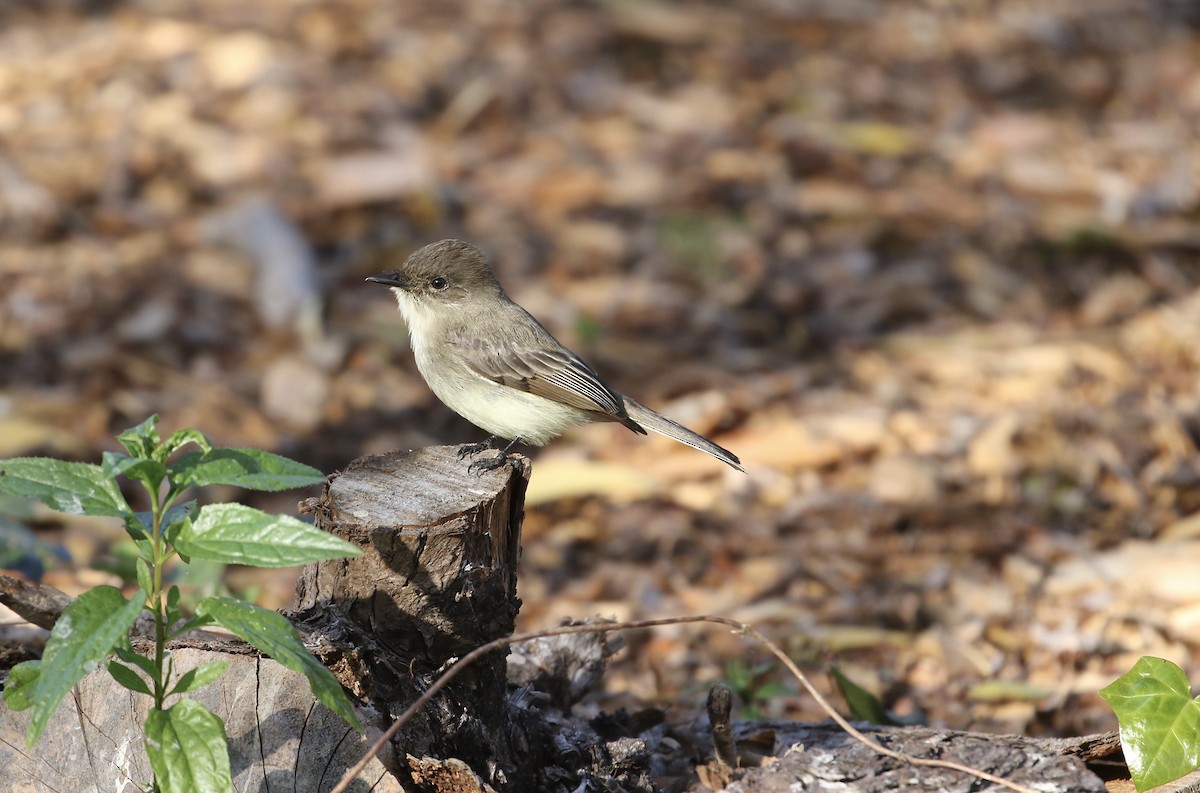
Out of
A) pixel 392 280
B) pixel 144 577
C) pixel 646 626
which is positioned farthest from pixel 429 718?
pixel 392 280

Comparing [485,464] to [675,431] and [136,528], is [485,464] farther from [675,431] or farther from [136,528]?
[675,431]

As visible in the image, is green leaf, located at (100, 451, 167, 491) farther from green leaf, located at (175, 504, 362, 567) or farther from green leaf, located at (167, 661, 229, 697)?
green leaf, located at (167, 661, 229, 697)

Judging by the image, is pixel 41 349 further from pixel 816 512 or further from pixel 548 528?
pixel 816 512

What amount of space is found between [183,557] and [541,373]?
2920 mm

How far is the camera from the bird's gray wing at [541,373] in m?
5.31

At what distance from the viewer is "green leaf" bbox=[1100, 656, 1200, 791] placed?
301 cm

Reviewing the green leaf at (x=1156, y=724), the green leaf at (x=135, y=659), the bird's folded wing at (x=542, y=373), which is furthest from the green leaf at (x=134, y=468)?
the bird's folded wing at (x=542, y=373)

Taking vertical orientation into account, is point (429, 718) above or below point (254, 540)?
below

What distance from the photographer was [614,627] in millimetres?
2865

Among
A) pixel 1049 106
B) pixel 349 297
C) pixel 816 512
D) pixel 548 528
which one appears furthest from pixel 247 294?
pixel 1049 106

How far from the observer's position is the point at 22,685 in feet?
8.79

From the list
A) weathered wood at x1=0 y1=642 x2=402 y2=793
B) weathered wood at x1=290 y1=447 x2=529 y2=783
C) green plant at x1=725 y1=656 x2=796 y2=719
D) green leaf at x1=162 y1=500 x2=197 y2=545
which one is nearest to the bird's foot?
weathered wood at x1=290 y1=447 x2=529 y2=783

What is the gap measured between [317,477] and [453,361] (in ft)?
9.29

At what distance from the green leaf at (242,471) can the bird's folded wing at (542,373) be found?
2706 mm
